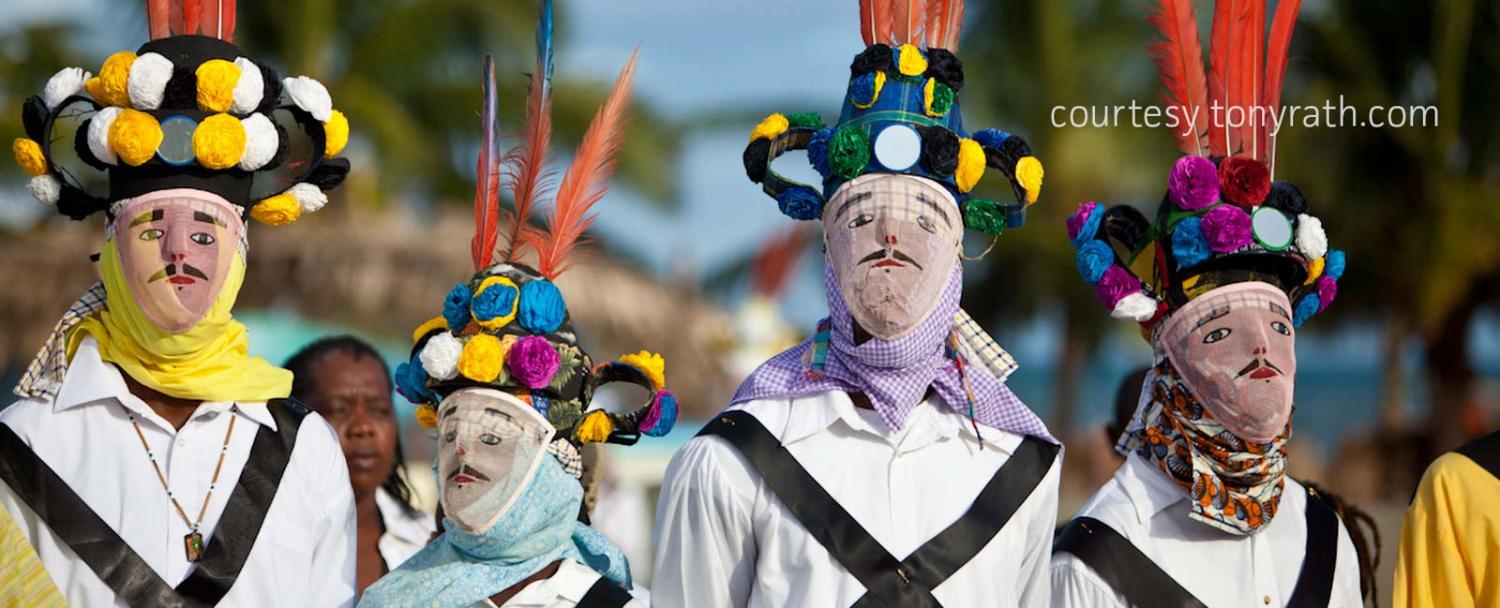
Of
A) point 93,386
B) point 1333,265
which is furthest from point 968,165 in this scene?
point 93,386

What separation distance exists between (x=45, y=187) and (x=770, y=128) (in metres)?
2.09

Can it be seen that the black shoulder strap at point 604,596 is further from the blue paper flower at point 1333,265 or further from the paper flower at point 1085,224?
the blue paper flower at point 1333,265

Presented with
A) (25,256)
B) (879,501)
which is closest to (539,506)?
(879,501)

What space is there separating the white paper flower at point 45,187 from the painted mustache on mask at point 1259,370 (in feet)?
11.1

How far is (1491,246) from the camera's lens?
64.3ft

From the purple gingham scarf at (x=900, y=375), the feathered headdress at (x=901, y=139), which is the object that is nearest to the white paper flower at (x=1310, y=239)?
the feathered headdress at (x=901, y=139)

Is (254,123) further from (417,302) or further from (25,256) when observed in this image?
(25,256)

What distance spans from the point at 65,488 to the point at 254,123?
1.14 meters

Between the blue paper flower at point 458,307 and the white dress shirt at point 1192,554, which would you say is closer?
the blue paper flower at point 458,307

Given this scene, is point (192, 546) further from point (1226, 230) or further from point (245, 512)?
point (1226, 230)

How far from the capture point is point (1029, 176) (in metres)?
4.55

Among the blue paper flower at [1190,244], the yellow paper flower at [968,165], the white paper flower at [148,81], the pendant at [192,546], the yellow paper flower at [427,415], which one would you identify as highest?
the white paper flower at [148,81]

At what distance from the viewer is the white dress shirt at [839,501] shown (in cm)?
437

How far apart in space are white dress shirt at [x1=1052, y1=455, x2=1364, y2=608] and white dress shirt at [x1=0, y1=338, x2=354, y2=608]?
6.94 ft
